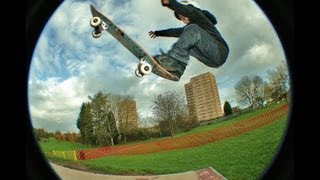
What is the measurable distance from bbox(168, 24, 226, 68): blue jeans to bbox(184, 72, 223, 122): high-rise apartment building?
108 mm

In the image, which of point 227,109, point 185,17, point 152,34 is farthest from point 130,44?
point 227,109

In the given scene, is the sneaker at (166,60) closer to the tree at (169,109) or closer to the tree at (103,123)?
the tree at (169,109)

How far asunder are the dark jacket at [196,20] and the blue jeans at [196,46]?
2 cm

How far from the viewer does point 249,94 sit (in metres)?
1.89

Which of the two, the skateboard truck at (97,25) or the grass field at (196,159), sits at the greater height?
the skateboard truck at (97,25)

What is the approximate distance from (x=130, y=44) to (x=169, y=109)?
1.45 feet

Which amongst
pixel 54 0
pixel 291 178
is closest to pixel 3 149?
pixel 54 0

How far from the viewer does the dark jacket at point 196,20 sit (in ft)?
5.79

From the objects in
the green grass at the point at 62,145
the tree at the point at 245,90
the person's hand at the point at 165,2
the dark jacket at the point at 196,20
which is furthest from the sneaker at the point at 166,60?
the green grass at the point at 62,145

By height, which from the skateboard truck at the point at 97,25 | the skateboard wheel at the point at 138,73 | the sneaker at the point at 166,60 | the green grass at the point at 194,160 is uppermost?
the skateboard truck at the point at 97,25

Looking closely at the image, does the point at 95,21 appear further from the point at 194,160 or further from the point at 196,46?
the point at 194,160

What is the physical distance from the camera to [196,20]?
5.81ft

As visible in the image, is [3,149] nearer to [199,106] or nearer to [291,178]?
[291,178]

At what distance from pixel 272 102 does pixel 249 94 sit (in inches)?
5.3
